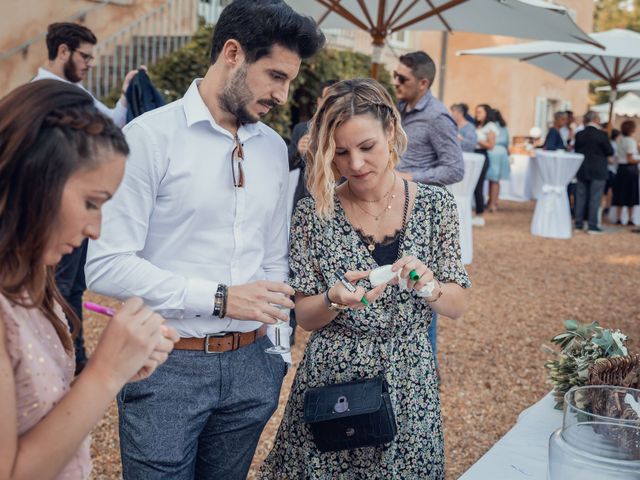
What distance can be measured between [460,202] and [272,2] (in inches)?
256

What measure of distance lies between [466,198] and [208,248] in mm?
6893

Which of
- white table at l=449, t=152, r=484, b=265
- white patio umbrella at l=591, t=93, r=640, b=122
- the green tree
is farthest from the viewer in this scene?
white patio umbrella at l=591, t=93, r=640, b=122

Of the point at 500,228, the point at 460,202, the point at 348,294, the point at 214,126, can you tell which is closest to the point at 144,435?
the point at 348,294

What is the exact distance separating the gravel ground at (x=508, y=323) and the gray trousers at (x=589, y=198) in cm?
52

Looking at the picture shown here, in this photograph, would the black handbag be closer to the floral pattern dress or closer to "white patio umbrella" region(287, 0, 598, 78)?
the floral pattern dress

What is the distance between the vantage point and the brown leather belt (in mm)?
1937

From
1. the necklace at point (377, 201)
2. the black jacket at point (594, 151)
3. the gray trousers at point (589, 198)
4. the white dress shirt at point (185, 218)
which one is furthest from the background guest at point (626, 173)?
the white dress shirt at point (185, 218)

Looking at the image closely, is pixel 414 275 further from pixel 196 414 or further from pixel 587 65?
pixel 587 65

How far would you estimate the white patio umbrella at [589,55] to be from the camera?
1186 centimetres

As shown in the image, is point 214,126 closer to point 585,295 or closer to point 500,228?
point 585,295

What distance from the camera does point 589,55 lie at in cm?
1342

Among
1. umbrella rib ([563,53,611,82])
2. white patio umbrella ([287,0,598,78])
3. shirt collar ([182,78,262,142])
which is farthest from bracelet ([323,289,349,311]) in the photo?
umbrella rib ([563,53,611,82])

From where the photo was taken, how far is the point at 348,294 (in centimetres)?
196

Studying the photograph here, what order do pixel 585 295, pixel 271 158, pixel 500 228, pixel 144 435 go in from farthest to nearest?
pixel 500 228
pixel 585 295
pixel 271 158
pixel 144 435
